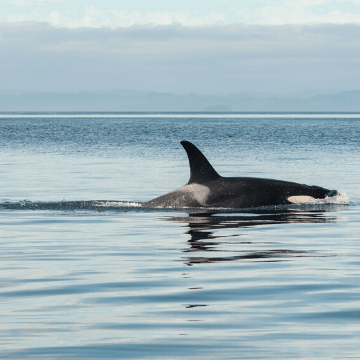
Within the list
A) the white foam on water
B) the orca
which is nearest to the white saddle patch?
the orca

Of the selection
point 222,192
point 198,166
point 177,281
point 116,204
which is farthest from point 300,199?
point 177,281

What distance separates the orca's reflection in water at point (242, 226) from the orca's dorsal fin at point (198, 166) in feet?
2.66

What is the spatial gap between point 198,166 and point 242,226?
9.08ft

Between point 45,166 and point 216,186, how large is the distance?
2011 cm

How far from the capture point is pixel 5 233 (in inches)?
575

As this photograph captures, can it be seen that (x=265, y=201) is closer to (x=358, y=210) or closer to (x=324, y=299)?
(x=358, y=210)

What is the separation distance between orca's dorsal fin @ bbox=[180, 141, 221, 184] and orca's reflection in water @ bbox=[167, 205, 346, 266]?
2.66ft

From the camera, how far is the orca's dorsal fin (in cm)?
1731

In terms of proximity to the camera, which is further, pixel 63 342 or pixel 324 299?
pixel 324 299

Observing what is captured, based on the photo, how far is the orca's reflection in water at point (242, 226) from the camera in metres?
11.5

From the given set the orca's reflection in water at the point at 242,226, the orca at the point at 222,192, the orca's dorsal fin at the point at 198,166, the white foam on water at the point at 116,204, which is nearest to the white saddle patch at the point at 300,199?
the orca at the point at 222,192

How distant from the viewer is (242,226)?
15.1 m

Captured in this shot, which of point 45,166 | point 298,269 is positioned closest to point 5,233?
point 298,269

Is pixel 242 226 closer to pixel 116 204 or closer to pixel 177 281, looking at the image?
pixel 116 204
